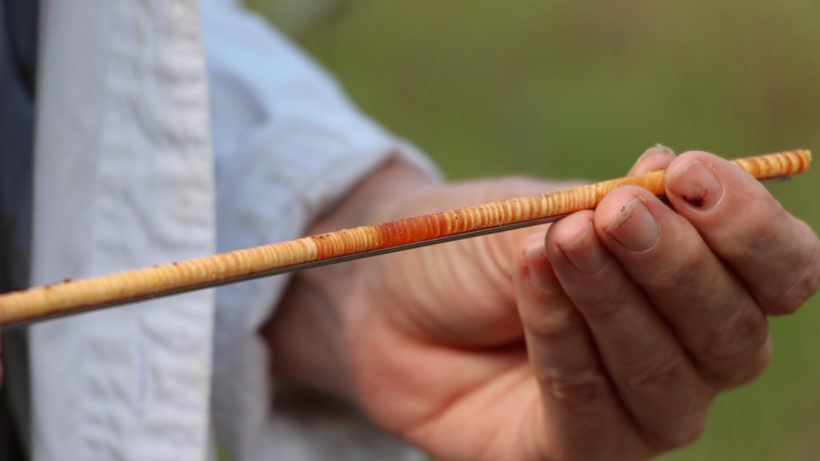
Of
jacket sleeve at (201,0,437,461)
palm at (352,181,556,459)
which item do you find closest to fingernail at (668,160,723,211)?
palm at (352,181,556,459)

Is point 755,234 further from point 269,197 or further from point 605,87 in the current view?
point 605,87

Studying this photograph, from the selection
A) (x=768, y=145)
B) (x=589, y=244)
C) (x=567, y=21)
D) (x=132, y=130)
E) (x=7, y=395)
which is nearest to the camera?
(x=589, y=244)

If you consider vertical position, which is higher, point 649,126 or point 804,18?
point 804,18

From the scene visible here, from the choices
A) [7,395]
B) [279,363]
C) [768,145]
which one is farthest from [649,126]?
[7,395]

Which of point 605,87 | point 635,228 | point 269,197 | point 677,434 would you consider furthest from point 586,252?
point 605,87

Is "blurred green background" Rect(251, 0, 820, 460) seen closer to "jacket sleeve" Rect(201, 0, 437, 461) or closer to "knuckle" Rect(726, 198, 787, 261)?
"jacket sleeve" Rect(201, 0, 437, 461)

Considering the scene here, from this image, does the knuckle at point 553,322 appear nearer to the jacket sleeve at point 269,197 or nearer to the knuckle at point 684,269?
the knuckle at point 684,269

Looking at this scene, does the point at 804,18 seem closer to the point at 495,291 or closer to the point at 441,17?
the point at 441,17
